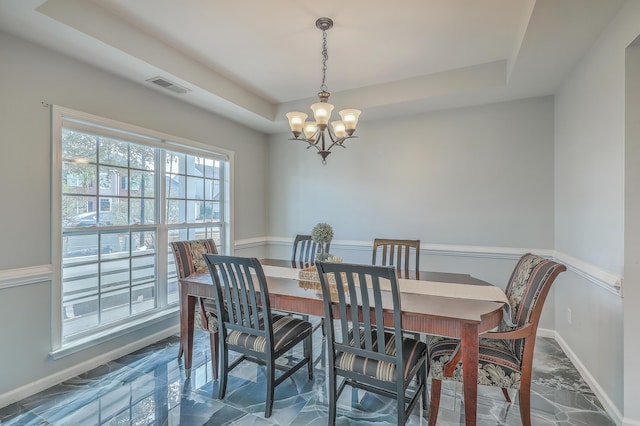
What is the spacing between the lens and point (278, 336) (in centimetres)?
214

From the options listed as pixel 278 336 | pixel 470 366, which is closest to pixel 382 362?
pixel 470 366

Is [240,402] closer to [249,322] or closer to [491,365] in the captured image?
[249,322]

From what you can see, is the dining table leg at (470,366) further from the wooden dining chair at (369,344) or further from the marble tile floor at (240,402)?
the marble tile floor at (240,402)

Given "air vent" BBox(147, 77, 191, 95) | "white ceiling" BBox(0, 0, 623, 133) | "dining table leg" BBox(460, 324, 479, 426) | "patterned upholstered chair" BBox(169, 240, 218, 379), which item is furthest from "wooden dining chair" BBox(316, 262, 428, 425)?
"air vent" BBox(147, 77, 191, 95)

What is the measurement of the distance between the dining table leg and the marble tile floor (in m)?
0.38

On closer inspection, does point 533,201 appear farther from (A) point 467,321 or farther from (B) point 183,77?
(B) point 183,77

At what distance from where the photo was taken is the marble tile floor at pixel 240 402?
2.01 m

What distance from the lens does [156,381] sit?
245 cm

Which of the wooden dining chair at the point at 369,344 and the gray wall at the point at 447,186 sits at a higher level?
the gray wall at the point at 447,186

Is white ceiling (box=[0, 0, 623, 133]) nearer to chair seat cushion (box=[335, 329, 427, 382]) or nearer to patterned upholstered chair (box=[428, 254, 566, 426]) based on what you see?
patterned upholstered chair (box=[428, 254, 566, 426])

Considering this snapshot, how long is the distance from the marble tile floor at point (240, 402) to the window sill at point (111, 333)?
0.23m

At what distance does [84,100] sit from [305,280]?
2316 millimetres

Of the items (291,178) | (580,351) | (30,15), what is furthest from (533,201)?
(30,15)

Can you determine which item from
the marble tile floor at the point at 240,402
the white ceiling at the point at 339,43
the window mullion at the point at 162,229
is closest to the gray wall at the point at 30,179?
the white ceiling at the point at 339,43
